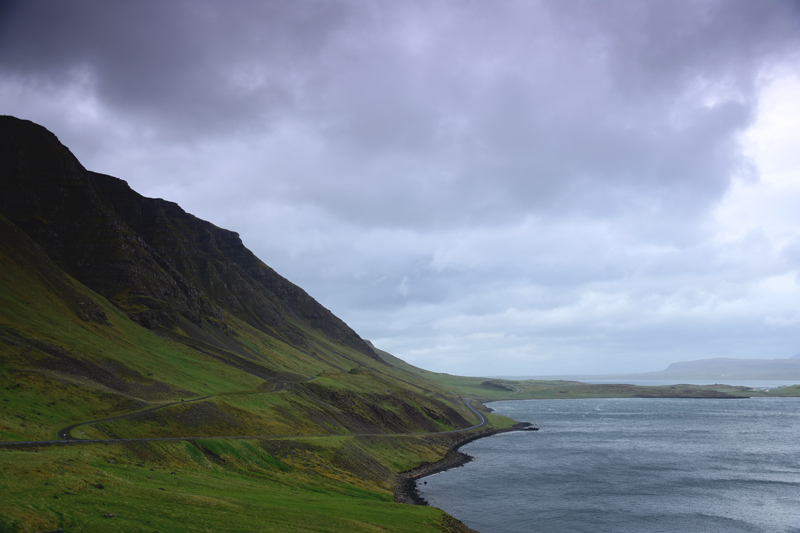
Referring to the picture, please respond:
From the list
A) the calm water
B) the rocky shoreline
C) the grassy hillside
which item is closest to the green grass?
the grassy hillside

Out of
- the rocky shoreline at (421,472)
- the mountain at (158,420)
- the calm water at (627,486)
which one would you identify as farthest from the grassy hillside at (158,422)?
the calm water at (627,486)

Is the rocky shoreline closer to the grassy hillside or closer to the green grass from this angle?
the grassy hillside

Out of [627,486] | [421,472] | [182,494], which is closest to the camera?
[182,494]

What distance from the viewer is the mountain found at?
4581 centimetres

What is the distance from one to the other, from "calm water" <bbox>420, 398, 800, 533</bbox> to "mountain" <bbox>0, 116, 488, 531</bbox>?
16297mm

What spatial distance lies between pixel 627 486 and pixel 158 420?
319 feet

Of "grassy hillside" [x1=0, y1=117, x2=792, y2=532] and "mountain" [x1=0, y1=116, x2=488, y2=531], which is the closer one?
"grassy hillside" [x1=0, y1=117, x2=792, y2=532]

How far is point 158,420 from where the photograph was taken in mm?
91000

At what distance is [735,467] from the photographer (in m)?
121

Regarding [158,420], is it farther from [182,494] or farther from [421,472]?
[421,472]

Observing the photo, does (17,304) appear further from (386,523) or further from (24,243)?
(386,523)

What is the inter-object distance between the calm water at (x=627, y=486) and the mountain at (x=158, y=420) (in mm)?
16297

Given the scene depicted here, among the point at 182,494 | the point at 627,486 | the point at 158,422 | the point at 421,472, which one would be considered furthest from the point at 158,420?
the point at 627,486

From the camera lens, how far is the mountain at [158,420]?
45812 millimetres
